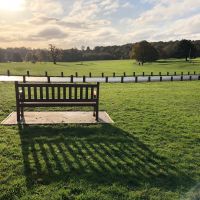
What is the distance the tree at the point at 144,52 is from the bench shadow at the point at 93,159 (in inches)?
2897

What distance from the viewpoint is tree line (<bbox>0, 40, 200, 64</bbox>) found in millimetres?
82438

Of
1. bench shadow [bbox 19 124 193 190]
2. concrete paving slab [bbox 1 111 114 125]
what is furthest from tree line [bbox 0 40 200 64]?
bench shadow [bbox 19 124 193 190]

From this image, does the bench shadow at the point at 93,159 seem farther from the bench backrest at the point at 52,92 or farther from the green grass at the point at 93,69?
the green grass at the point at 93,69

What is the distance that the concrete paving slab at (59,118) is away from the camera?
968 centimetres

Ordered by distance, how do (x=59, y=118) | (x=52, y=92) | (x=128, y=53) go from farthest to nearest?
(x=128, y=53) < (x=59, y=118) < (x=52, y=92)

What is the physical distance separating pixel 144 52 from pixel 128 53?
4473 cm

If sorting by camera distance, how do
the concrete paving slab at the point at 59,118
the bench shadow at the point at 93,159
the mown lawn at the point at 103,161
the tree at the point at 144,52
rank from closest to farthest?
the mown lawn at the point at 103,161, the bench shadow at the point at 93,159, the concrete paving slab at the point at 59,118, the tree at the point at 144,52

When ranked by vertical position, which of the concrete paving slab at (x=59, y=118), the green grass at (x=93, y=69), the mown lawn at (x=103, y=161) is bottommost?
the green grass at (x=93, y=69)

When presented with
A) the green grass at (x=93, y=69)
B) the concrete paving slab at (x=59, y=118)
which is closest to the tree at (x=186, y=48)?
the green grass at (x=93, y=69)

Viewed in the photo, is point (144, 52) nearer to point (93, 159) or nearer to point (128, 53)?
point (128, 53)

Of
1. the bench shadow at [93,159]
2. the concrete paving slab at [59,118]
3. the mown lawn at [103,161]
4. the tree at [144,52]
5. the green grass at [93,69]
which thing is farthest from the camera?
the tree at [144,52]

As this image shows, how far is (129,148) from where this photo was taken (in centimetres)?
759

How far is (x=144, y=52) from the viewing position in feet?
268

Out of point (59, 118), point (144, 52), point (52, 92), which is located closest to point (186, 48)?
point (144, 52)
